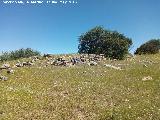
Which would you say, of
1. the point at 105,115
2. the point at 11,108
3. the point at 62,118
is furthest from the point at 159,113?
the point at 11,108

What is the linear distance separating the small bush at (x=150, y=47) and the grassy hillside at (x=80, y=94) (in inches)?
1527

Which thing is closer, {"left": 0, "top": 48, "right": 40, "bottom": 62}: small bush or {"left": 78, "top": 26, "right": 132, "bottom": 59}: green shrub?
{"left": 78, "top": 26, "right": 132, "bottom": 59}: green shrub

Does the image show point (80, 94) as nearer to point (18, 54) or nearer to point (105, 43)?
point (105, 43)

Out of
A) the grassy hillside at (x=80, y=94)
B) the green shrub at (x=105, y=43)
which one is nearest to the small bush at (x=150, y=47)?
the green shrub at (x=105, y=43)

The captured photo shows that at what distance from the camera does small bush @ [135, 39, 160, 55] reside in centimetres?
8412

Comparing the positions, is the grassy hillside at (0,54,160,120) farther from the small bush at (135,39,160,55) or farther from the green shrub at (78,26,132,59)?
the small bush at (135,39,160,55)

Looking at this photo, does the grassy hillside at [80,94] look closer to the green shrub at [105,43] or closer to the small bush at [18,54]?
the green shrub at [105,43]

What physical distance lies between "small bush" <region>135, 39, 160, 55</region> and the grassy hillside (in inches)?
1527

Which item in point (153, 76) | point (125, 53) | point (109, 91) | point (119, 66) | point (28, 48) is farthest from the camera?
point (28, 48)

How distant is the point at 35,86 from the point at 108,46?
30.8m

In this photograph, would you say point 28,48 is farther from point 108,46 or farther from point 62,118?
point 62,118

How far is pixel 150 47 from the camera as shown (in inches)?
3354

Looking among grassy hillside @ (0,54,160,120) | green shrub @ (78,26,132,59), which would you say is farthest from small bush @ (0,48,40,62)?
grassy hillside @ (0,54,160,120)

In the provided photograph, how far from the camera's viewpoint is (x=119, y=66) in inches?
1965
